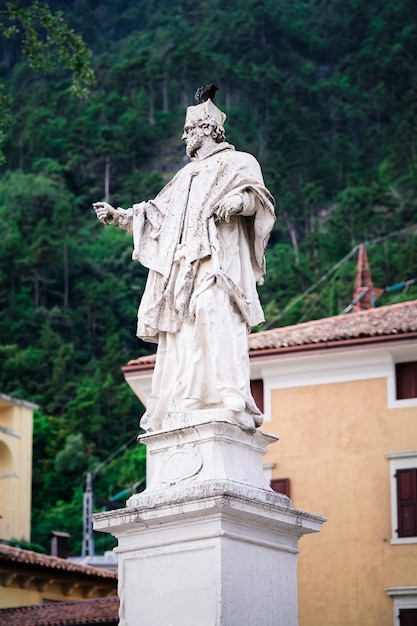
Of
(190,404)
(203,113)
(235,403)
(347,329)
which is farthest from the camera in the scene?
(347,329)

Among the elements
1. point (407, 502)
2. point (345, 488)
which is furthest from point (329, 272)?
point (407, 502)

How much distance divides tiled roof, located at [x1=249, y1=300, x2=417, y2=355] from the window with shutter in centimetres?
264

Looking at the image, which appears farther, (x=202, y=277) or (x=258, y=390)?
(x=258, y=390)

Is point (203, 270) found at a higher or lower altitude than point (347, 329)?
lower

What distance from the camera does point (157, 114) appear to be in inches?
4872

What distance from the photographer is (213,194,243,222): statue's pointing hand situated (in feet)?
33.5

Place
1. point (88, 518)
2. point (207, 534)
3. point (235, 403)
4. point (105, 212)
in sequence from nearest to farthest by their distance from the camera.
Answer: point (207, 534) → point (235, 403) → point (105, 212) → point (88, 518)

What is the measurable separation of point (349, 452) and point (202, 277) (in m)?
17.8

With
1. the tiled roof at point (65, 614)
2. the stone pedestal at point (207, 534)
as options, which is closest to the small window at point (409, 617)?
the tiled roof at point (65, 614)

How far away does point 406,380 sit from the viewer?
2734 centimetres

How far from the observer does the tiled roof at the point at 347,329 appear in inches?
1059

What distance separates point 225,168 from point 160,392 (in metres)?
1.72

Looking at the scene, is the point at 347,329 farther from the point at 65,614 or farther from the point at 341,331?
the point at 65,614

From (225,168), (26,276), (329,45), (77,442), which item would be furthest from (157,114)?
(225,168)
